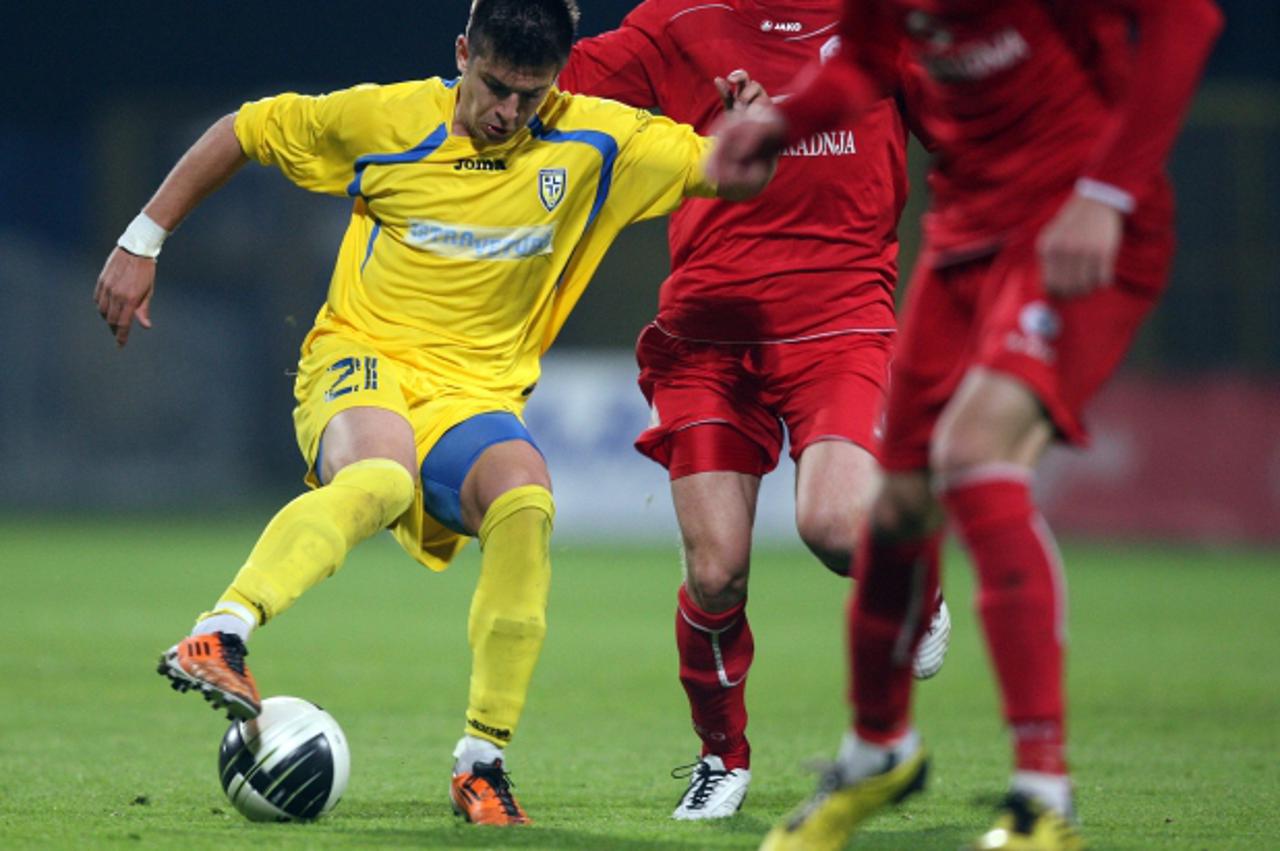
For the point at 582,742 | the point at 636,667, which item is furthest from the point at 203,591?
the point at 582,742

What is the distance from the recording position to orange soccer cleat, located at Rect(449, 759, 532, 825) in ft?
16.3

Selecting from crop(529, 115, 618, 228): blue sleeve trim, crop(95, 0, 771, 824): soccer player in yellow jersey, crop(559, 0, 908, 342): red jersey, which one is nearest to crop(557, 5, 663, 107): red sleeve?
crop(559, 0, 908, 342): red jersey

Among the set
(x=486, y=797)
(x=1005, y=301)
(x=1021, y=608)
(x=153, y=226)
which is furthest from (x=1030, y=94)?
(x=153, y=226)

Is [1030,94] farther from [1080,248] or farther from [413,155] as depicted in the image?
[413,155]

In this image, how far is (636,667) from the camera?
941 cm

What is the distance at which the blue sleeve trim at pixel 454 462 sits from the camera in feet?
17.3

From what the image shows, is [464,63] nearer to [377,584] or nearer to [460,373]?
[460,373]

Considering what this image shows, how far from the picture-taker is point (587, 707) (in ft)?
26.2

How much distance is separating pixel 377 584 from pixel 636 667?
472cm

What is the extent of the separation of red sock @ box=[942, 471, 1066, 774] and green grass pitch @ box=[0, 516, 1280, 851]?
257 mm

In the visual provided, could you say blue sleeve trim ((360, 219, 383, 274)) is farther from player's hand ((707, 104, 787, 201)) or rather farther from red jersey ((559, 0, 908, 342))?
player's hand ((707, 104, 787, 201))

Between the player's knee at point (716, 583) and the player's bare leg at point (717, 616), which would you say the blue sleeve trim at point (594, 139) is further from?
the player's knee at point (716, 583)

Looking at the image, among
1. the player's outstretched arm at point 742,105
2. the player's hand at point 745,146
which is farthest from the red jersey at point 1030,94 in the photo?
the player's outstretched arm at point 742,105

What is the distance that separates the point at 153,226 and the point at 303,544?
1099 millimetres
